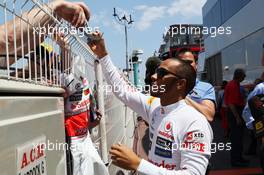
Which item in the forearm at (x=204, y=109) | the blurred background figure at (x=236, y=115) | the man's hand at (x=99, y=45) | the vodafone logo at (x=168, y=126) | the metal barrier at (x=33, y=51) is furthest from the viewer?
the blurred background figure at (x=236, y=115)

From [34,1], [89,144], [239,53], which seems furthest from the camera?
[239,53]

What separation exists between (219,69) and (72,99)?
1261cm

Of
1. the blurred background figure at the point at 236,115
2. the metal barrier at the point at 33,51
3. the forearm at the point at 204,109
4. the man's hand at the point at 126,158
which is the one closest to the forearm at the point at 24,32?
the metal barrier at the point at 33,51

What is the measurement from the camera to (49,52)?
2.03 m

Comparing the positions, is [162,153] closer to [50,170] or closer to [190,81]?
[190,81]

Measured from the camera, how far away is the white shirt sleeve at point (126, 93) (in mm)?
2869

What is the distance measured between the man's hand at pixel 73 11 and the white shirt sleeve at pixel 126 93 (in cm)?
58

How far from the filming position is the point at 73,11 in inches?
87.7

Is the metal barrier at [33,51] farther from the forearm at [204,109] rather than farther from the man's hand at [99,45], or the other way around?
the forearm at [204,109]

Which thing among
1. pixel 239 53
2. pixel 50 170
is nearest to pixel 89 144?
pixel 50 170

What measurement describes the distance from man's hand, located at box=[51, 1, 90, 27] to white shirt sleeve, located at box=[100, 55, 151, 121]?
58 cm

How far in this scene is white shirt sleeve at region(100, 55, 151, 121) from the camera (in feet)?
9.41

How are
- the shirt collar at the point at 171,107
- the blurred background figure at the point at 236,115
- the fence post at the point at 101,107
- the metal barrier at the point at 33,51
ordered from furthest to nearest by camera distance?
1. the blurred background figure at the point at 236,115
2. the fence post at the point at 101,107
3. the shirt collar at the point at 171,107
4. the metal barrier at the point at 33,51

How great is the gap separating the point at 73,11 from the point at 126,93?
37.2 inches
